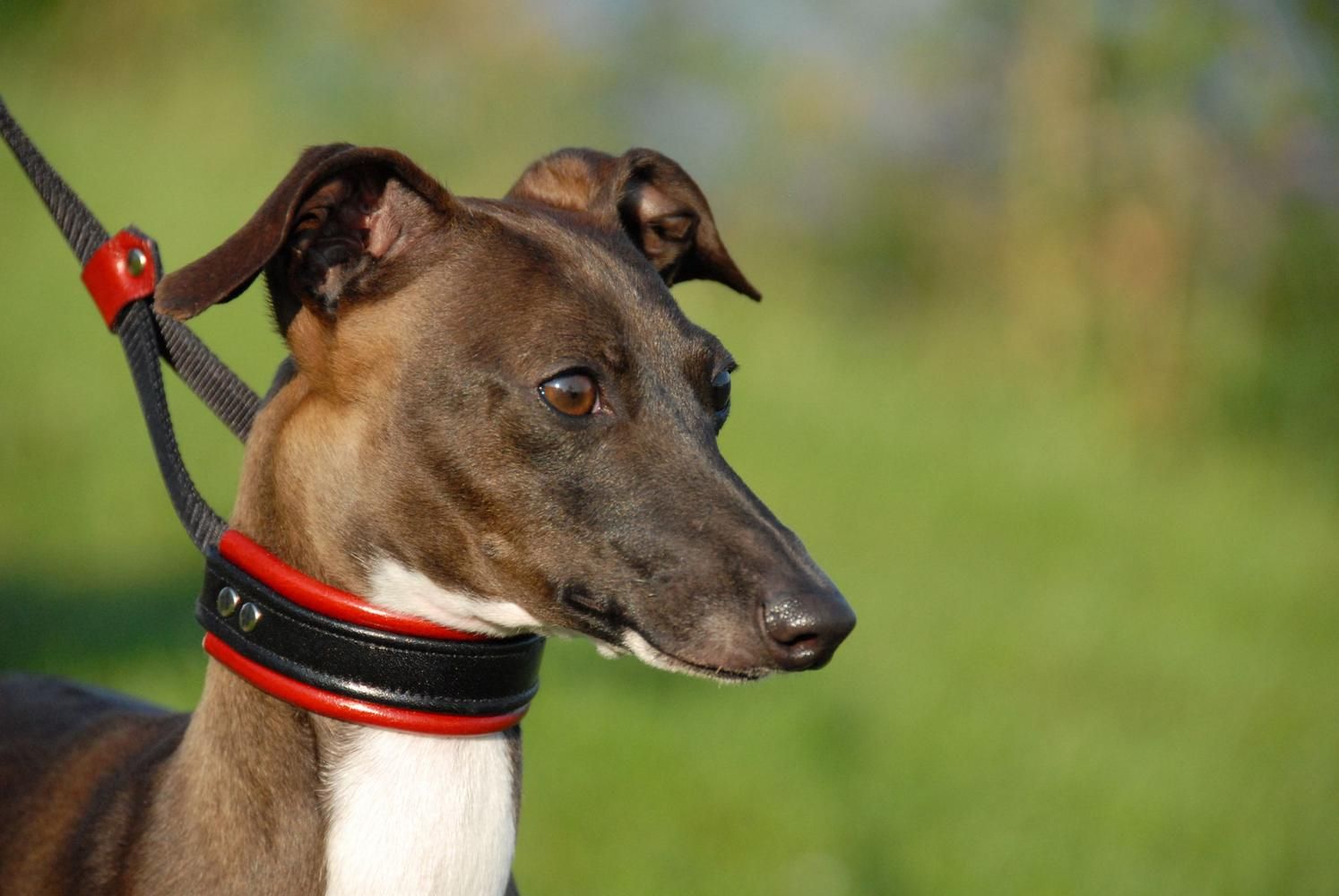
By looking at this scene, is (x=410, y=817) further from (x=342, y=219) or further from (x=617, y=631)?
(x=342, y=219)

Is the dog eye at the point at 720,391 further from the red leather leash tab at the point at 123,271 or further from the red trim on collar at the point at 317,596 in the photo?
the red leather leash tab at the point at 123,271

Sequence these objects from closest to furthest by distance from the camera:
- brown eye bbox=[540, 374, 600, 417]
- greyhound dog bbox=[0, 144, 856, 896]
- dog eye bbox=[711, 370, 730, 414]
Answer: greyhound dog bbox=[0, 144, 856, 896] < brown eye bbox=[540, 374, 600, 417] < dog eye bbox=[711, 370, 730, 414]

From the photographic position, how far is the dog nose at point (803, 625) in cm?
248

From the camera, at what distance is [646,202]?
11.9ft

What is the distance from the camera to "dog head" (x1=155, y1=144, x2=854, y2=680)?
2.58 meters

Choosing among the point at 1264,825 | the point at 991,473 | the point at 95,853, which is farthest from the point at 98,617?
the point at 991,473

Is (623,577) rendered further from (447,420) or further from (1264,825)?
(1264,825)

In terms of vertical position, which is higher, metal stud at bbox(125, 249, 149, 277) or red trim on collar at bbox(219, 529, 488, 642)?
metal stud at bbox(125, 249, 149, 277)

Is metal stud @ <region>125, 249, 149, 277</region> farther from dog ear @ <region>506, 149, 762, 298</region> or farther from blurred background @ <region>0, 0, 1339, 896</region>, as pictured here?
blurred background @ <region>0, 0, 1339, 896</region>

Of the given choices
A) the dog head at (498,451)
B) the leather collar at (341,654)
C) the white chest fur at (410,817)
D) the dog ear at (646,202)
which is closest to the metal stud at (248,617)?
the leather collar at (341,654)

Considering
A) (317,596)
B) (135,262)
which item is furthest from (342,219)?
(317,596)

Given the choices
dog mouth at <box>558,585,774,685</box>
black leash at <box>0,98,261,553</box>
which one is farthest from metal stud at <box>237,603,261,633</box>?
dog mouth at <box>558,585,774,685</box>

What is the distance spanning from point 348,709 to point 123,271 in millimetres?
1173

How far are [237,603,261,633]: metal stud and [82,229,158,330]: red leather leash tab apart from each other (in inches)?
33.6
